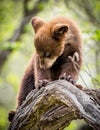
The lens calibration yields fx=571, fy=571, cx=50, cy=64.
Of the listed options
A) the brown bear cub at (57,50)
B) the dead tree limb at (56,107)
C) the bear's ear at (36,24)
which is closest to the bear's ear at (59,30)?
the brown bear cub at (57,50)

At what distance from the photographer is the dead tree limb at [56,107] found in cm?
668

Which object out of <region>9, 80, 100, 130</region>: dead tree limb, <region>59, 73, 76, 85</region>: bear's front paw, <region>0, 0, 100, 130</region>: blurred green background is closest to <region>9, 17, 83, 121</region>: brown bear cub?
<region>59, 73, 76, 85</region>: bear's front paw

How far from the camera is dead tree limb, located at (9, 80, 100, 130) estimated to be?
6.68m

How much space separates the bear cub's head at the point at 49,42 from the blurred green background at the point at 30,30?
1.07 metres

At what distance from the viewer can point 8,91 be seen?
25.2 meters

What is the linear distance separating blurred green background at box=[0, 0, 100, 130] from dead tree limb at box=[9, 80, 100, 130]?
251 centimetres

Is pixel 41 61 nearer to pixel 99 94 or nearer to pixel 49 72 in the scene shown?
pixel 49 72

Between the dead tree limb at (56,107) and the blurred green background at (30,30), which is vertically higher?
the dead tree limb at (56,107)

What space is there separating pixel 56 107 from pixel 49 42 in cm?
170

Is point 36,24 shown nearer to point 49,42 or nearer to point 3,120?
point 49,42

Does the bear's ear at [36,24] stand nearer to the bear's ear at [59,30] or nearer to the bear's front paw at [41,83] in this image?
the bear's ear at [59,30]

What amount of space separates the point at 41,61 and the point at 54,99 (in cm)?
151

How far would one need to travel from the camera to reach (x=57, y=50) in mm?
8594

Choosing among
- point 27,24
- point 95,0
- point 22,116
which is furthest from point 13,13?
point 22,116
